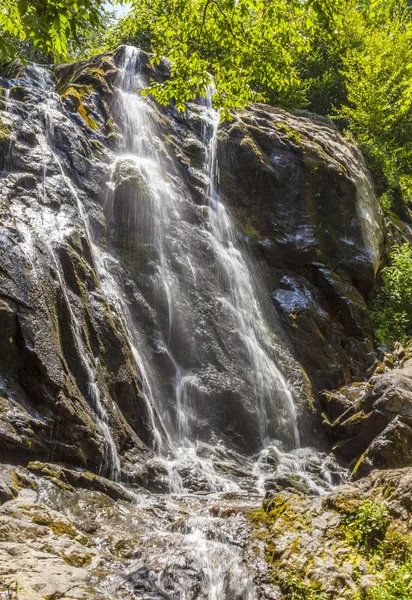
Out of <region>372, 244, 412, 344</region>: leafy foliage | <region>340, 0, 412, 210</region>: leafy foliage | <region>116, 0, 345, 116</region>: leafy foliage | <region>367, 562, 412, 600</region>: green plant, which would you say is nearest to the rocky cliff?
<region>367, 562, 412, 600</region>: green plant

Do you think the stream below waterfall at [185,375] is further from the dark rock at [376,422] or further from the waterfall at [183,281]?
→ the dark rock at [376,422]

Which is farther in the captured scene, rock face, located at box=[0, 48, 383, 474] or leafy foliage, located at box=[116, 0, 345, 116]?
rock face, located at box=[0, 48, 383, 474]

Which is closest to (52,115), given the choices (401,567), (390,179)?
(401,567)

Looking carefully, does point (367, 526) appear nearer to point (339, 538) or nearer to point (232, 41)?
point (339, 538)

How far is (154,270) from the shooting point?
34.2ft

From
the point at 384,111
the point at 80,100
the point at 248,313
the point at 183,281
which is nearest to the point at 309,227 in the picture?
the point at 248,313

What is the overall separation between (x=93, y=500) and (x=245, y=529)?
1.76m

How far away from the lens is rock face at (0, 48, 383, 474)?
21.9ft

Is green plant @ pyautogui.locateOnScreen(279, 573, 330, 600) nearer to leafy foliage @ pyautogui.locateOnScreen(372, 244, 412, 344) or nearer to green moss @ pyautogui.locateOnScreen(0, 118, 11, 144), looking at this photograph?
green moss @ pyautogui.locateOnScreen(0, 118, 11, 144)

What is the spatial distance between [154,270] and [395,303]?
309 inches

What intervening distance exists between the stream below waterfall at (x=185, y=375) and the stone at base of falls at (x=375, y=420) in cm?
59

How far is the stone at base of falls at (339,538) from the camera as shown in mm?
3930

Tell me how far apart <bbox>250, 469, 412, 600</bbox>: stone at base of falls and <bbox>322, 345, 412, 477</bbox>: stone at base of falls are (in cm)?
283

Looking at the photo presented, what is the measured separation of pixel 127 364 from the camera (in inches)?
321
